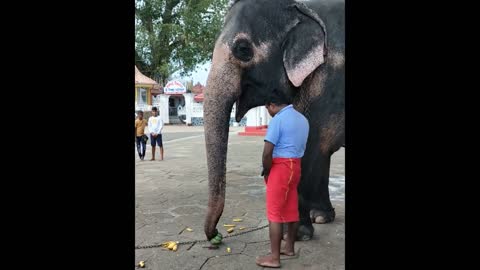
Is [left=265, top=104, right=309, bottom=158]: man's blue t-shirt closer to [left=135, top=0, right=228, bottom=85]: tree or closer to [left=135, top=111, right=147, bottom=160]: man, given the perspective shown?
[left=135, top=111, right=147, bottom=160]: man

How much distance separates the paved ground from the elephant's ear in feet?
4.73

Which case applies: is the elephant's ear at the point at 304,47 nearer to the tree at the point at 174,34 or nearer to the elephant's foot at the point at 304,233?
the elephant's foot at the point at 304,233

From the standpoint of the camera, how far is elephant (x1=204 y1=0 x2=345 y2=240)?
321 cm

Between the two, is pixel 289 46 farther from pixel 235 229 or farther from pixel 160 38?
pixel 160 38

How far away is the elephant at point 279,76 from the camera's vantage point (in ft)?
10.5

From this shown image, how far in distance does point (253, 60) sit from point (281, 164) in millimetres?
961

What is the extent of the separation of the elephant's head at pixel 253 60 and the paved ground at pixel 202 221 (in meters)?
0.31

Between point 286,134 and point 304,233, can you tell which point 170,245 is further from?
point 286,134

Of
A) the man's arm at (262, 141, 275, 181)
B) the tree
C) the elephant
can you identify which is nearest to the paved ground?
the elephant

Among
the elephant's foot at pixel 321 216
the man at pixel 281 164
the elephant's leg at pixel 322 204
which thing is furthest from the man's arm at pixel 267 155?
the elephant's foot at pixel 321 216

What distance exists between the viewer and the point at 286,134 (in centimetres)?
278
